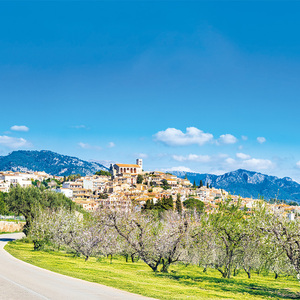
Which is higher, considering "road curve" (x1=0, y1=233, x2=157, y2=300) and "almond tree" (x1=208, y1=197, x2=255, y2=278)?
"almond tree" (x1=208, y1=197, x2=255, y2=278)

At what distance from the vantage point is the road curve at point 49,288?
16.5 m

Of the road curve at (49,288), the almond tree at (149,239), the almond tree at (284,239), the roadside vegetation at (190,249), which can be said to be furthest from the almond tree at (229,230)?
the road curve at (49,288)

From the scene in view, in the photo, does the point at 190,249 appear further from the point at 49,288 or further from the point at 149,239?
the point at 49,288

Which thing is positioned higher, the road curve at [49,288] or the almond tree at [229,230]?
the almond tree at [229,230]

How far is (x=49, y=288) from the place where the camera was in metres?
18.3

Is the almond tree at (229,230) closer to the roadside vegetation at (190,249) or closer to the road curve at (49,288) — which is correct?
the roadside vegetation at (190,249)

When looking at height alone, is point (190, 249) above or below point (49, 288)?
above

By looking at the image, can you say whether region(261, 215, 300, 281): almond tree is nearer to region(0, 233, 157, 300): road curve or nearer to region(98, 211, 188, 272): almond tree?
region(0, 233, 157, 300): road curve

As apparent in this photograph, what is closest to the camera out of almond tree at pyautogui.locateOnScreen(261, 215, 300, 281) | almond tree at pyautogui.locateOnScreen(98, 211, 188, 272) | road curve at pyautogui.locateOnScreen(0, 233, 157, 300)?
road curve at pyautogui.locateOnScreen(0, 233, 157, 300)

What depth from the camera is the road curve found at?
16516 millimetres

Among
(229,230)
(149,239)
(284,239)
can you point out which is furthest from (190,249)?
(284,239)

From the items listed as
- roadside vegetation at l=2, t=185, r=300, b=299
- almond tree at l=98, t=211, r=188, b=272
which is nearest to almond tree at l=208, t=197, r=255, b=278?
roadside vegetation at l=2, t=185, r=300, b=299

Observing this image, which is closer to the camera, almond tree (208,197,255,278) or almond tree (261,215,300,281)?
almond tree (261,215,300,281)

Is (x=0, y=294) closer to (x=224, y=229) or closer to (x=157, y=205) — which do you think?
(x=224, y=229)
